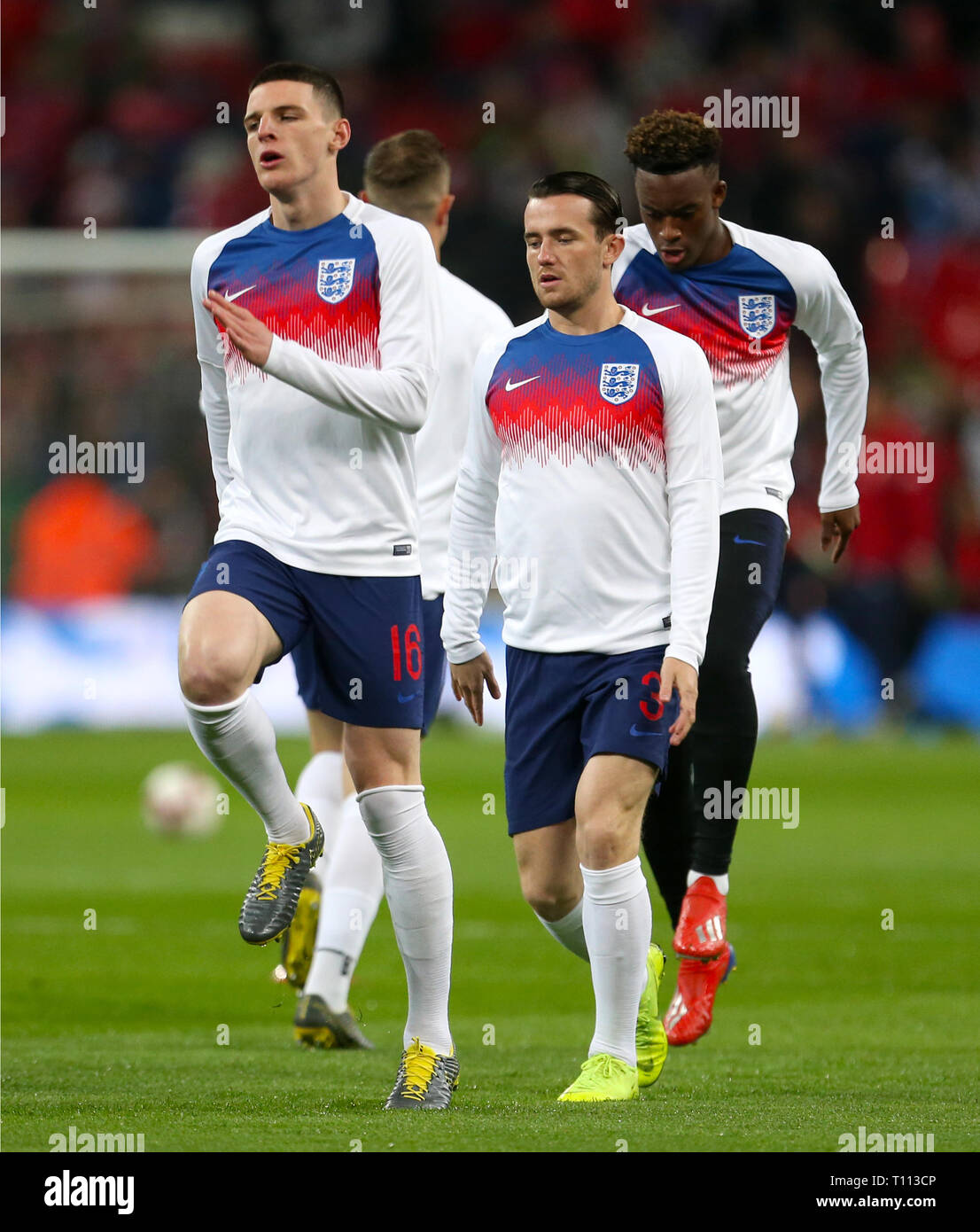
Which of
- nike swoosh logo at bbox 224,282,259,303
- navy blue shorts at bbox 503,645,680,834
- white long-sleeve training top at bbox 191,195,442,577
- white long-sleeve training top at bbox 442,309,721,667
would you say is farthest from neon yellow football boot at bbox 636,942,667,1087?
nike swoosh logo at bbox 224,282,259,303

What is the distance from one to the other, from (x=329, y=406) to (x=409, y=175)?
195 cm

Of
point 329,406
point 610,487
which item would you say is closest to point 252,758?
point 329,406

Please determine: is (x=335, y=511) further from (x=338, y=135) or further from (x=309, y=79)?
(x=309, y=79)

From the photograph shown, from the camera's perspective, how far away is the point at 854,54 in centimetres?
2159

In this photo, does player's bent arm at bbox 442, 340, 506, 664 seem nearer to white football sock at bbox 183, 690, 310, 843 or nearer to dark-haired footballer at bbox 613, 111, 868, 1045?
white football sock at bbox 183, 690, 310, 843

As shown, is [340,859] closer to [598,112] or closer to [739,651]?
[739,651]

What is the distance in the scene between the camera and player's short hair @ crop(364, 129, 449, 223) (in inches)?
271

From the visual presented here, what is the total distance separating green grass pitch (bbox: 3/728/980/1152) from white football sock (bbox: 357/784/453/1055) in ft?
0.79

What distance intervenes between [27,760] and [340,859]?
32.0 ft

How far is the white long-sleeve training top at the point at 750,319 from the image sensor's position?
239 inches
